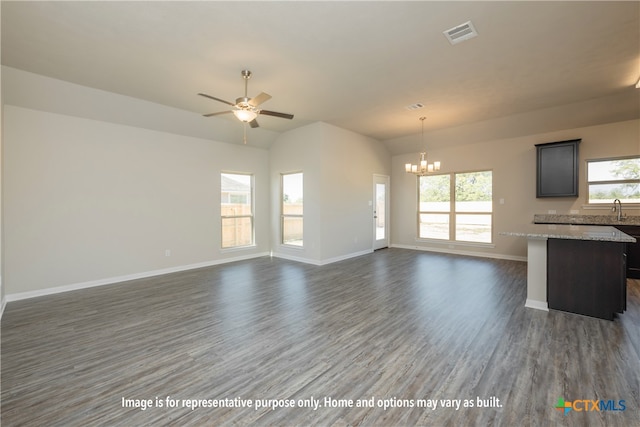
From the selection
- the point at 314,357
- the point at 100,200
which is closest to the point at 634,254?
the point at 314,357

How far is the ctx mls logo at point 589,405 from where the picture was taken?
1.80m

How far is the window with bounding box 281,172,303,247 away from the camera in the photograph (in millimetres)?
6707

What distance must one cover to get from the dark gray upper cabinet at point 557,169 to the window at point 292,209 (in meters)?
5.32

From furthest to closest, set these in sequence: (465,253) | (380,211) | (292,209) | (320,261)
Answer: (380,211), (465,253), (292,209), (320,261)

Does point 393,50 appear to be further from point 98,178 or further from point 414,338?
point 98,178

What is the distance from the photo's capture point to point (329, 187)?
20.3 feet

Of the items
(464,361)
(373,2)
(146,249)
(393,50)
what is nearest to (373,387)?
(464,361)

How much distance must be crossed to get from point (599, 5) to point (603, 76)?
2091 mm

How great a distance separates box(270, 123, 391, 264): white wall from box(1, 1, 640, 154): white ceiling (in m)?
1.31

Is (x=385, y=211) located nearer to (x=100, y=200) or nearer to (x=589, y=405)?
(x=589, y=405)

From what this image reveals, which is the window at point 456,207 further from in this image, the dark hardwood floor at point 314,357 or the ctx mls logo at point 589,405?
the ctx mls logo at point 589,405

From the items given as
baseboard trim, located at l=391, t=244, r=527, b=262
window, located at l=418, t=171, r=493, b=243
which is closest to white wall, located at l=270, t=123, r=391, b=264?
baseboard trim, located at l=391, t=244, r=527, b=262

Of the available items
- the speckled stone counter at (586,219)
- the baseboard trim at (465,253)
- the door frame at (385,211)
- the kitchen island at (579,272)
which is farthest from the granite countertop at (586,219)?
the door frame at (385,211)

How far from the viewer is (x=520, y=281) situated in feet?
15.2
